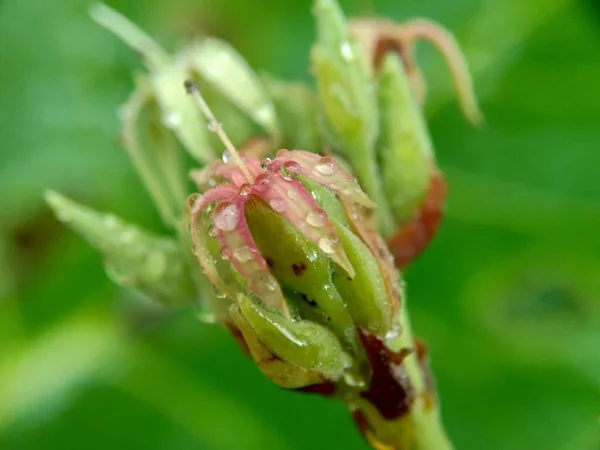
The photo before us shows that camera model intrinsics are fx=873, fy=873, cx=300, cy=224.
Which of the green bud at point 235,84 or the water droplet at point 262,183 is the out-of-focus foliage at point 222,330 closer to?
the green bud at point 235,84

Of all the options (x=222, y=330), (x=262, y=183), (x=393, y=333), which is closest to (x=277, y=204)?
(x=262, y=183)

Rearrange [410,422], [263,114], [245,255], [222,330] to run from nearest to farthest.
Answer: [245,255]
[410,422]
[263,114]
[222,330]

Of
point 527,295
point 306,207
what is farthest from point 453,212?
point 306,207

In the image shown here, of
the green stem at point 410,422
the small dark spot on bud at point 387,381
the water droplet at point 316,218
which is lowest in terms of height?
the green stem at point 410,422

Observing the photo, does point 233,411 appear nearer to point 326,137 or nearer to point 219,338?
point 219,338

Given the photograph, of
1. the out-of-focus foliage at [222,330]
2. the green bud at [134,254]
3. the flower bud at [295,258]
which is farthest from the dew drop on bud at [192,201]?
the out-of-focus foliage at [222,330]

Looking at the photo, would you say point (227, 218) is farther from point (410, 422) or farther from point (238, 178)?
point (410, 422)

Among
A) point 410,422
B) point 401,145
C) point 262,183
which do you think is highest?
point 262,183
